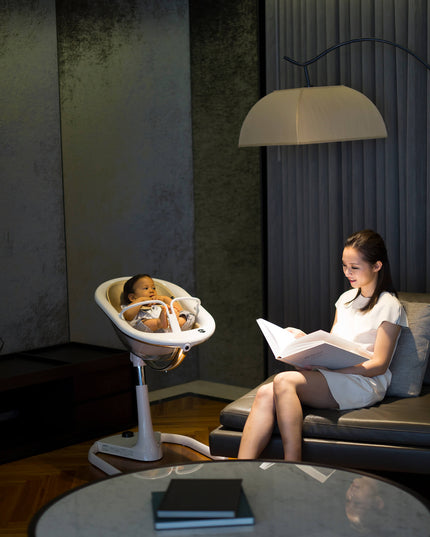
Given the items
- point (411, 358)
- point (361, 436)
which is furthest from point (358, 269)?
point (361, 436)

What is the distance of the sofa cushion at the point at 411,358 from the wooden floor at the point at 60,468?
102 centimetres

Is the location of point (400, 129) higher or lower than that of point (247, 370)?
higher

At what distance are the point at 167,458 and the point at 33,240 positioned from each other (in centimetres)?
161

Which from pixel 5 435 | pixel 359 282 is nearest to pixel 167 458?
pixel 5 435

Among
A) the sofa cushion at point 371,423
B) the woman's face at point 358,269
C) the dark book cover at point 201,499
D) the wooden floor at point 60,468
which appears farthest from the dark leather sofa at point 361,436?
the dark book cover at point 201,499

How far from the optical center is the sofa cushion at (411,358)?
3.07 m

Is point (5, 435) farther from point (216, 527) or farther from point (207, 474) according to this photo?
point (216, 527)

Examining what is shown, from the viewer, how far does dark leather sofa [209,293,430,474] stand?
2678mm

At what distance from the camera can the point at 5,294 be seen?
4.21 m

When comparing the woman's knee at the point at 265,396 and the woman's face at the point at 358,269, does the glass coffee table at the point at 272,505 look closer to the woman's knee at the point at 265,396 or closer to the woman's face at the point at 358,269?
the woman's knee at the point at 265,396

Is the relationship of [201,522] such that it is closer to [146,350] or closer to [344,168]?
[146,350]

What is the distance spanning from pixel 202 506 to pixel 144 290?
1.77 meters

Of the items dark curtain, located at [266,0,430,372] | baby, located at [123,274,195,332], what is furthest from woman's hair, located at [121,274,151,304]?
dark curtain, located at [266,0,430,372]

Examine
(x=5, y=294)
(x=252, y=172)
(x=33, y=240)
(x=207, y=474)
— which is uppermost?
(x=252, y=172)
